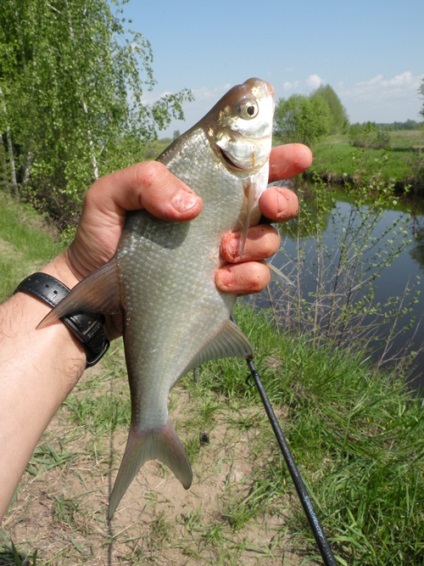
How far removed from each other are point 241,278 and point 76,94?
1270 cm

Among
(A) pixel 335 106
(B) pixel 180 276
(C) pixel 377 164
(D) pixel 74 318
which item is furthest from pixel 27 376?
(A) pixel 335 106

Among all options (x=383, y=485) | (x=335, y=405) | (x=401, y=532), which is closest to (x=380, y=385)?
(x=335, y=405)

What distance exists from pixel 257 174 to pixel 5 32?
18597mm

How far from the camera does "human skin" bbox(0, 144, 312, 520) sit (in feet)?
6.12

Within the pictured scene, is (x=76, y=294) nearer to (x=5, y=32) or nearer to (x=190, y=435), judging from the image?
(x=190, y=435)

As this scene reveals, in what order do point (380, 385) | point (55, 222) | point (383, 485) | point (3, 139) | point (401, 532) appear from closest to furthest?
point (401, 532) < point (383, 485) < point (380, 385) < point (55, 222) < point (3, 139)

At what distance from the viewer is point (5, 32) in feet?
53.8

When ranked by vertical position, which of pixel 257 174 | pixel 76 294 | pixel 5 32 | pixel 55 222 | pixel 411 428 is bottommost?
pixel 55 222

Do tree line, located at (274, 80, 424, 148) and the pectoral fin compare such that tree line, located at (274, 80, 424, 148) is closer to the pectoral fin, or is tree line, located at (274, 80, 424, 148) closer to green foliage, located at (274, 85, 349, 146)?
green foliage, located at (274, 85, 349, 146)

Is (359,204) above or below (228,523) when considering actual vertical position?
above

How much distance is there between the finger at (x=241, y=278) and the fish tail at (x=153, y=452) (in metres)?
0.67

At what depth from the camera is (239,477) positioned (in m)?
3.62

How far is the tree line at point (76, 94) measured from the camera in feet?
42.4

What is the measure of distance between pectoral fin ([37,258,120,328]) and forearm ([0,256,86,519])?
0.76 feet
